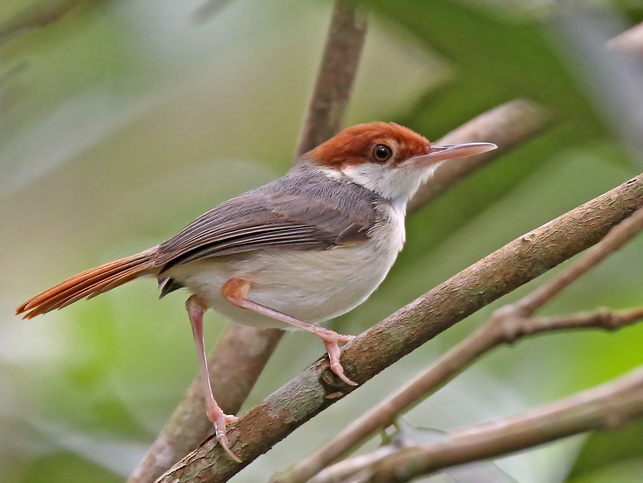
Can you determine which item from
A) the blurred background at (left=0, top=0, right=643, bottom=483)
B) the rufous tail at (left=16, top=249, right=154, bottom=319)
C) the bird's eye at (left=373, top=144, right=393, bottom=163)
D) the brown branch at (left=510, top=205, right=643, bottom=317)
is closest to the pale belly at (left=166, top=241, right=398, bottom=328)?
the rufous tail at (left=16, top=249, right=154, bottom=319)

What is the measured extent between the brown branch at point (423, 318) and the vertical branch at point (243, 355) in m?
0.90

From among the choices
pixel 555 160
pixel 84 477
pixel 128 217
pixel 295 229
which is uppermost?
pixel 128 217

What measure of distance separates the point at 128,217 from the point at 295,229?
7.49 ft

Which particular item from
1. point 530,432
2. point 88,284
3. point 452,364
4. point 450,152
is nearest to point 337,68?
point 450,152

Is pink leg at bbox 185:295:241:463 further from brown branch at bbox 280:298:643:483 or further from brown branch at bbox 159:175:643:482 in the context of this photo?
brown branch at bbox 280:298:643:483

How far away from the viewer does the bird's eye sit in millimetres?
3539

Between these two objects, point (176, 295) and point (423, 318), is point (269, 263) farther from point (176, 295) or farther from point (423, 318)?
point (176, 295)

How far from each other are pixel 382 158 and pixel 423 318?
1.64 meters

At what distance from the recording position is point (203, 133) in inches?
237

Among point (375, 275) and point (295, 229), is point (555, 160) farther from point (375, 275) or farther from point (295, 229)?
point (295, 229)

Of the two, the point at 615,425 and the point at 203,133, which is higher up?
the point at 203,133

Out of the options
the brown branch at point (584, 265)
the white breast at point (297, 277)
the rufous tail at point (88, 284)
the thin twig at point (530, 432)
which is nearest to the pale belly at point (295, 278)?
the white breast at point (297, 277)

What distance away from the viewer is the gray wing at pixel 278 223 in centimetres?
292

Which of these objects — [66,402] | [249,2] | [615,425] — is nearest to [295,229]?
[66,402]
